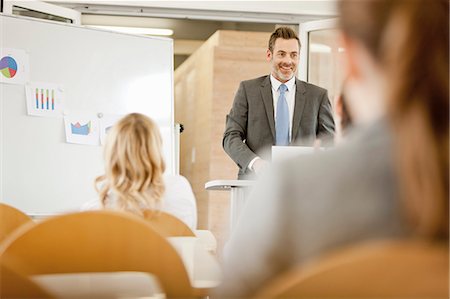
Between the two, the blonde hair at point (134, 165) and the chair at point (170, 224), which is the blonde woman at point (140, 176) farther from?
the chair at point (170, 224)

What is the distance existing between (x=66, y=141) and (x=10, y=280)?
3.82 metres

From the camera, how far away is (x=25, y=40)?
15.4 feet

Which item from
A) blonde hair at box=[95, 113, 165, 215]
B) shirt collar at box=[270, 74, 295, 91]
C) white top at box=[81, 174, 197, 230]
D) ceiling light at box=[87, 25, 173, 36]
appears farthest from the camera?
ceiling light at box=[87, 25, 173, 36]

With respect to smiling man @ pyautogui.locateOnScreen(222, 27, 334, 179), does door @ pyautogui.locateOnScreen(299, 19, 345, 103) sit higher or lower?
higher

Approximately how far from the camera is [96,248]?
117 cm

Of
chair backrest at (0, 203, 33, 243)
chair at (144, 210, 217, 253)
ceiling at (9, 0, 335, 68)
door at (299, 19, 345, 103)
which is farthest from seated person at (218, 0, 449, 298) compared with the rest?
door at (299, 19, 345, 103)

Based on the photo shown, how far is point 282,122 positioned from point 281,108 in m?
0.08

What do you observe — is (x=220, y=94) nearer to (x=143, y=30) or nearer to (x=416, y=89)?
(x=143, y=30)

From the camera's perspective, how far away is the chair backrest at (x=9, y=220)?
77.9 inches

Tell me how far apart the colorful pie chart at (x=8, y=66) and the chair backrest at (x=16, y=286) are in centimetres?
372

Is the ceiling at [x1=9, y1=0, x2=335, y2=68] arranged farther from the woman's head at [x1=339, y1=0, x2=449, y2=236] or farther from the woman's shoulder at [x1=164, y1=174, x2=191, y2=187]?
the woman's head at [x1=339, y1=0, x2=449, y2=236]

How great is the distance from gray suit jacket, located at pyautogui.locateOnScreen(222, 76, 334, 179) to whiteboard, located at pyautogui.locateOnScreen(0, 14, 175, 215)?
48.0 inches

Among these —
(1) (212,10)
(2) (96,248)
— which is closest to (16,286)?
(2) (96,248)

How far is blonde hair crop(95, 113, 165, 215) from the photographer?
2.21 meters
